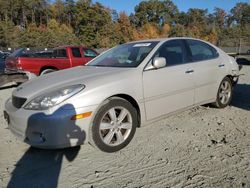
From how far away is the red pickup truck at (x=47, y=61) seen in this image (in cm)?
1032

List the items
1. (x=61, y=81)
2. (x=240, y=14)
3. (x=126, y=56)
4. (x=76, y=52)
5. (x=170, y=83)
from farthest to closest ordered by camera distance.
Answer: (x=240, y=14)
(x=76, y=52)
(x=126, y=56)
(x=170, y=83)
(x=61, y=81)

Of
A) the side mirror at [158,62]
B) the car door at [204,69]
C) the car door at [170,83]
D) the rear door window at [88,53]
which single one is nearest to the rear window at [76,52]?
the rear door window at [88,53]

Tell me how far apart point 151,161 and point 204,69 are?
2321 mm

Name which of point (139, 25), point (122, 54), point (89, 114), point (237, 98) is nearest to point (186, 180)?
point (89, 114)

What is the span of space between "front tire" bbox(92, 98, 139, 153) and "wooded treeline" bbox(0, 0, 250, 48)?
43.5m

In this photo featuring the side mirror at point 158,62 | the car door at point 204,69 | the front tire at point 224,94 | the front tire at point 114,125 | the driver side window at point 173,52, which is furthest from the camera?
the front tire at point 224,94

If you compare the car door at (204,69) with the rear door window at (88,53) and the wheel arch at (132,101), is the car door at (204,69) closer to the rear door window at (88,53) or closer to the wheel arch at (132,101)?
the wheel arch at (132,101)

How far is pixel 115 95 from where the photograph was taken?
12.6ft

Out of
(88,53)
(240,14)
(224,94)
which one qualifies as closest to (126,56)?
(224,94)

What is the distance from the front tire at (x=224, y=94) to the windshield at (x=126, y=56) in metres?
1.87

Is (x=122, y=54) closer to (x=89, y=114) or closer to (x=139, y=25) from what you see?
(x=89, y=114)

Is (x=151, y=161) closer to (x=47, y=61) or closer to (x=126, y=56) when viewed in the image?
(x=126, y=56)

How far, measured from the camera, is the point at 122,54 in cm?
485

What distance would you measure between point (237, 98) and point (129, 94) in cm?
381
